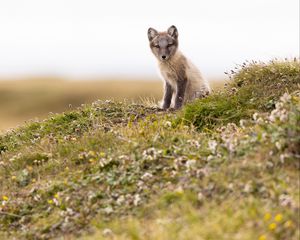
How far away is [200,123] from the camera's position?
40.1ft

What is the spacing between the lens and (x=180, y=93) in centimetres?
1488

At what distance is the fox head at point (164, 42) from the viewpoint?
49.1ft

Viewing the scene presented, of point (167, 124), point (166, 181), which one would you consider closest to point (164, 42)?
point (167, 124)

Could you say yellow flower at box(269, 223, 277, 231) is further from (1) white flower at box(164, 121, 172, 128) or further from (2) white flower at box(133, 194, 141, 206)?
(1) white flower at box(164, 121, 172, 128)

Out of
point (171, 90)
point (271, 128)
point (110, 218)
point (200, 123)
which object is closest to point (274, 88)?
point (200, 123)

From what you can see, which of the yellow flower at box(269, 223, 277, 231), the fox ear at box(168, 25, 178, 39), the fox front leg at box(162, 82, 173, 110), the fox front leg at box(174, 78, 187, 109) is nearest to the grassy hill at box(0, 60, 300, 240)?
the yellow flower at box(269, 223, 277, 231)

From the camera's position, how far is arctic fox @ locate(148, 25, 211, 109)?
1498 centimetres

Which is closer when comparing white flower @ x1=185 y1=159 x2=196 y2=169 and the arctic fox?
white flower @ x1=185 y1=159 x2=196 y2=169

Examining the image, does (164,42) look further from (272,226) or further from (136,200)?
(272,226)

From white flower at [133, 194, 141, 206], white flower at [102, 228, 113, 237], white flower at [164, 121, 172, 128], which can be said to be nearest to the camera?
white flower at [102, 228, 113, 237]

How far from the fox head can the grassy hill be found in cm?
296

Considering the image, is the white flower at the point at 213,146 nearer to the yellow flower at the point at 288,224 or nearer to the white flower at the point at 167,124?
the white flower at the point at 167,124

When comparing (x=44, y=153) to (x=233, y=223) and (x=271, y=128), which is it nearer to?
(x=271, y=128)

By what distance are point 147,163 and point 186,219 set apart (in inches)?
86.5
